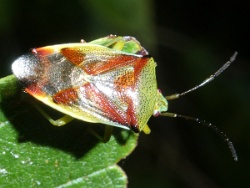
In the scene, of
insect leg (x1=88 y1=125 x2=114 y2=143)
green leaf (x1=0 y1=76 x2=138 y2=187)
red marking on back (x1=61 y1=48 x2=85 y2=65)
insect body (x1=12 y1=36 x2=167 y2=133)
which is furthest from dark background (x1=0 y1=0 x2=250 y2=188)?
green leaf (x1=0 y1=76 x2=138 y2=187)

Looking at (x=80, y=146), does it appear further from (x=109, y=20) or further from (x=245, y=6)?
(x=245, y=6)

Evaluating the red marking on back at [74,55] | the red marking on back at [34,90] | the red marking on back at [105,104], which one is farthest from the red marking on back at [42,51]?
the red marking on back at [105,104]

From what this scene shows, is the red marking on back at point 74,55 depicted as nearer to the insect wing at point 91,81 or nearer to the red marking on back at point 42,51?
the insect wing at point 91,81

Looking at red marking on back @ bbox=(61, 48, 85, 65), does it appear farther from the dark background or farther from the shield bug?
the dark background

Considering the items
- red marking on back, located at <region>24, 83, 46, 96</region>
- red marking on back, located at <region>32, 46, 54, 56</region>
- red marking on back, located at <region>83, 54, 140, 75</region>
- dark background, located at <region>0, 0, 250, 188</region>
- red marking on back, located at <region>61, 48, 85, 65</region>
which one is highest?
red marking on back, located at <region>32, 46, 54, 56</region>

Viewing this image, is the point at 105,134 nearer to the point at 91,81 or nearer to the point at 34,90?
the point at 91,81

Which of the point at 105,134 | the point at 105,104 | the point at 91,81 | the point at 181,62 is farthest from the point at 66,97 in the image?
the point at 181,62
